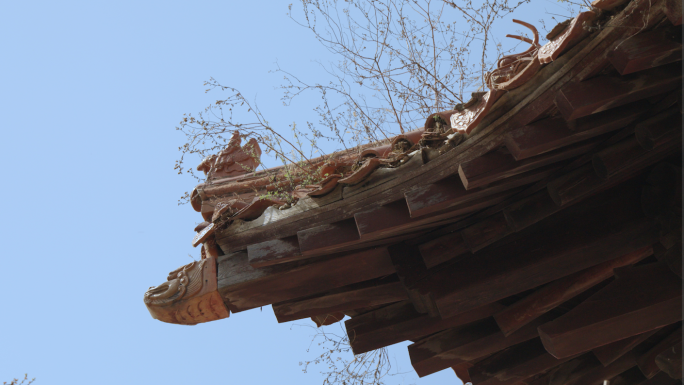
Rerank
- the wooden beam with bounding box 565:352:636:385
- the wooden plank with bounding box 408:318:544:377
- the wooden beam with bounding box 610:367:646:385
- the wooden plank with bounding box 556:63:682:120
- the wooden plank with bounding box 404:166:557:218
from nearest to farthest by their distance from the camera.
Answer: the wooden plank with bounding box 556:63:682:120
the wooden plank with bounding box 404:166:557:218
the wooden plank with bounding box 408:318:544:377
the wooden beam with bounding box 565:352:636:385
the wooden beam with bounding box 610:367:646:385

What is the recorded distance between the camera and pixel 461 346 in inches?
115

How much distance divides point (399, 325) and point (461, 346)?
1.17ft

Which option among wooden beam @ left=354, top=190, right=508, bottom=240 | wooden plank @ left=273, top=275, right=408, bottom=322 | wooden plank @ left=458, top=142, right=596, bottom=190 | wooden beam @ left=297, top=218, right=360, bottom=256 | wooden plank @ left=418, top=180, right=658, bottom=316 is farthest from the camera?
wooden plank @ left=273, top=275, right=408, bottom=322

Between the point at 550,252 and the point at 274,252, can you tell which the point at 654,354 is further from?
the point at 274,252

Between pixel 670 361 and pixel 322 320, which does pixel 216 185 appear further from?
pixel 670 361

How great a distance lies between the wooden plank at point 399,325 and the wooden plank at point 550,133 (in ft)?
4.21

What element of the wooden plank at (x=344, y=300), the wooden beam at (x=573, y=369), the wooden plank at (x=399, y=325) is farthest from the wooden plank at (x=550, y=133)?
the wooden beam at (x=573, y=369)

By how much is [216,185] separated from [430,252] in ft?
4.75

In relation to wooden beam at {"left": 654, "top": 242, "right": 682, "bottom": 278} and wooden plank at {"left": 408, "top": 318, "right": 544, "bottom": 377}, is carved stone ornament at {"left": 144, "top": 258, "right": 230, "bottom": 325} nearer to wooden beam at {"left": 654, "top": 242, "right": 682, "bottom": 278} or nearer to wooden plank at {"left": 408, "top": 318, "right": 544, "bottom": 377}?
wooden plank at {"left": 408, "top": 318, "right": 544, "bottom": 377}

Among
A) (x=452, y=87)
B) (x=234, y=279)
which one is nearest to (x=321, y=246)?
(x=234, y=279)

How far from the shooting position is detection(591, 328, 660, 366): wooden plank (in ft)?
9.25

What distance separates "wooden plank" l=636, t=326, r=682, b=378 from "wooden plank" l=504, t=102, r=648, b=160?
156 cm

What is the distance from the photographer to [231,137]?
10.2 ft

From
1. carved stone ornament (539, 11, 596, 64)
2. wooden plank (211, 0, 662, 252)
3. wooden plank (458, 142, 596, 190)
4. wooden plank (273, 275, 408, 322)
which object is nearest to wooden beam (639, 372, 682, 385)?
wooden plank (273, 275, 408, 322)
